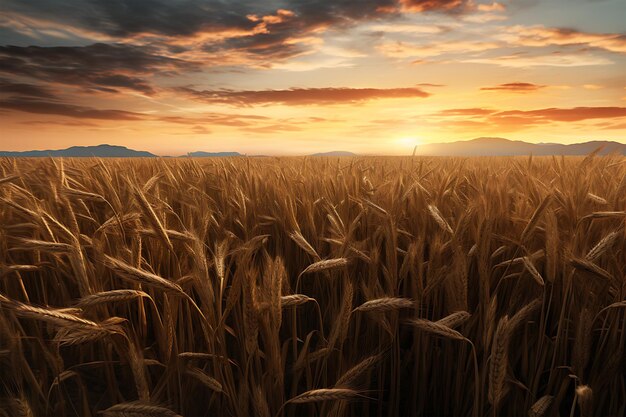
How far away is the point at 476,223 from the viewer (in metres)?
1.60

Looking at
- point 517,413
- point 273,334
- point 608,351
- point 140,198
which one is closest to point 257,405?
point 273,334

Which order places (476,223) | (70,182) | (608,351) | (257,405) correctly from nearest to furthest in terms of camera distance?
(257,405)
(608,351)
(476,223)
(70,182)

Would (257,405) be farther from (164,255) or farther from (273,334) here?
(164,255)

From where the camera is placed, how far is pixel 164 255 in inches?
56.0


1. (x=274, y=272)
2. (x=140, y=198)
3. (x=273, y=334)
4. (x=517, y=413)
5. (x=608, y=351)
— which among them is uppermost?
(x=140, y=198)

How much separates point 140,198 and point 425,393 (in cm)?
94

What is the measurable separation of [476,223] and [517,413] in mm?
714

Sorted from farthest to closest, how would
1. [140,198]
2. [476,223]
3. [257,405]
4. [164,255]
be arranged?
[476,223]
[164,255]
[140,198]
[257,405]

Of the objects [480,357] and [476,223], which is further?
[476,223]

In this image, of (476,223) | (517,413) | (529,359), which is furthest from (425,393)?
(476,223)

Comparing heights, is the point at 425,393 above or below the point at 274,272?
below

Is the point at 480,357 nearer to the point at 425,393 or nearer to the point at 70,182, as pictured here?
the point at 425,393

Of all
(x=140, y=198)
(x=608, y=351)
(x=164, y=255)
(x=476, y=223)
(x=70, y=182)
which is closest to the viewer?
(x=140, y=198)

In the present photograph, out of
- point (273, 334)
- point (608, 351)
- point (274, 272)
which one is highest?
point (274, 272)
